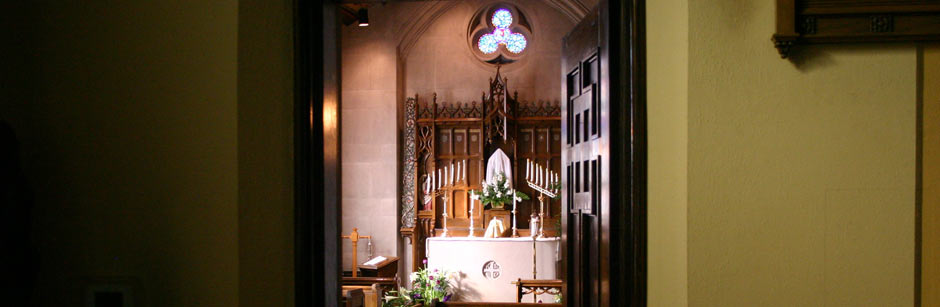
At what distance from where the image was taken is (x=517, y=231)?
23.1ft

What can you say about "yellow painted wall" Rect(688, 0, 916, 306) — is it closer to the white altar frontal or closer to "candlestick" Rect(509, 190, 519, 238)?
the white altar frontal

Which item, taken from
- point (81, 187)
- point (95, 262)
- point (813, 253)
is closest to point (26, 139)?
point (81, 187)

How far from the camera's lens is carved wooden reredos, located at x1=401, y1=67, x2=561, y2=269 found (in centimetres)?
720

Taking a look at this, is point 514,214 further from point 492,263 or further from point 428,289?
point 428,289

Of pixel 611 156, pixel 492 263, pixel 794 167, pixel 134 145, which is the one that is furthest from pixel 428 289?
pixel 794 167

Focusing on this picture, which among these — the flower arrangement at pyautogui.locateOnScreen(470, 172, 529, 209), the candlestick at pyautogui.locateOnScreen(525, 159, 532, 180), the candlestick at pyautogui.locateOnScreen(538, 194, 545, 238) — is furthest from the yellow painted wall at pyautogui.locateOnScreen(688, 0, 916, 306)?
the candlestick at pyautogui.locateOnScreen(525, 159, 532, 180)

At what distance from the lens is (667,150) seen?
6.07ft

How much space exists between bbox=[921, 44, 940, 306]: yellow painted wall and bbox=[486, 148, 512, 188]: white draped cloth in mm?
5491

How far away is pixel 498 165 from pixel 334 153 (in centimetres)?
488

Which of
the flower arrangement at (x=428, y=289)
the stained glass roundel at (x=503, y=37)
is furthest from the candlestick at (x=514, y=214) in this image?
the stained glass roundel at (x=503, y=37)

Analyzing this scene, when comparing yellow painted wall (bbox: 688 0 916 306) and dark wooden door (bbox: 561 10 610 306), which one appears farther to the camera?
dark wooden door (bbox: 561 10 610 306)

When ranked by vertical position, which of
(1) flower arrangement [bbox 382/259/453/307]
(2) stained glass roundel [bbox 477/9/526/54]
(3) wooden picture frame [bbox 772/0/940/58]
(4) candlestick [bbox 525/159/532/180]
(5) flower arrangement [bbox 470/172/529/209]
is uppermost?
(2) stained glass roundel [bbox 477/9/526/54]

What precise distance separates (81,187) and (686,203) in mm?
1902

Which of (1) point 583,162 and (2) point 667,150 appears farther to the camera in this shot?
(1) point 583,162
